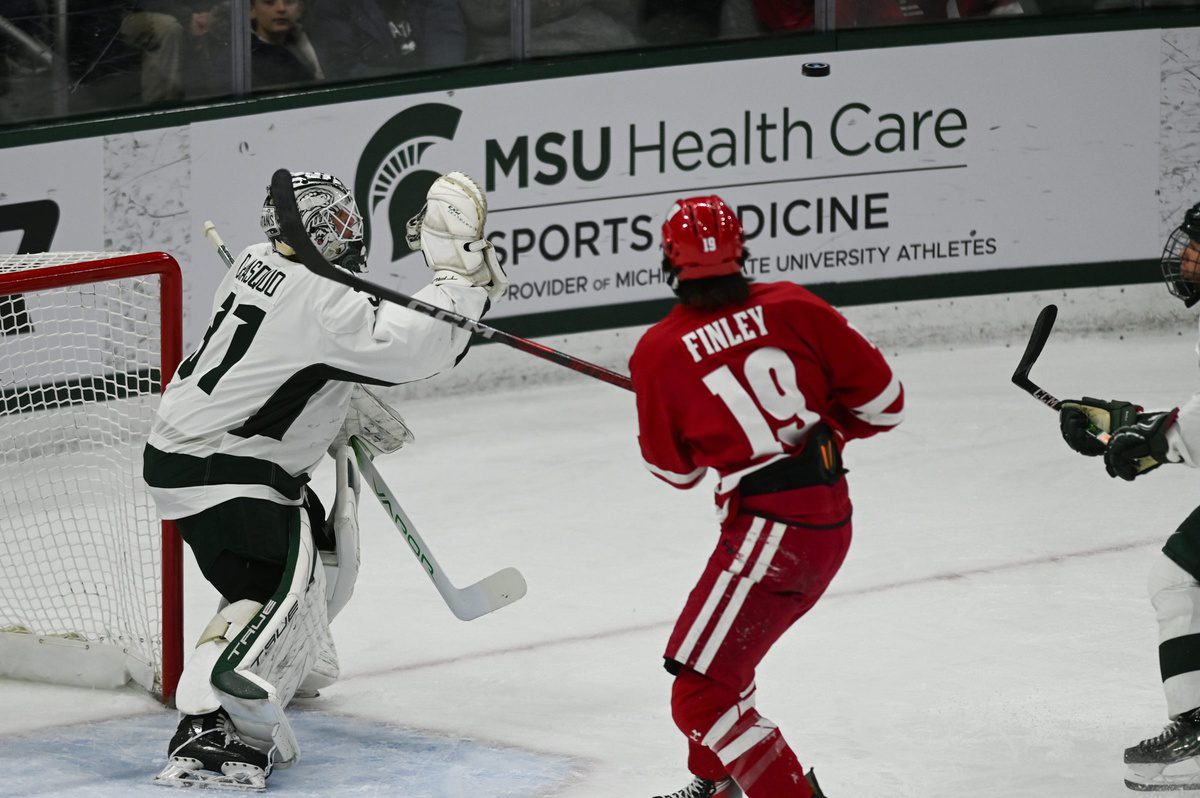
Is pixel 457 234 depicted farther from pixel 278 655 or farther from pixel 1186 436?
pixel 1186 436

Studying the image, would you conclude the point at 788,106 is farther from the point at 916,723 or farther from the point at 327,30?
the point at 916,723

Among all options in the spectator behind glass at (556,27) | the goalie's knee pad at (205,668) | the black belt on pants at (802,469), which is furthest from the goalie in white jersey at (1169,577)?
the spectator behind glass at (556,27)

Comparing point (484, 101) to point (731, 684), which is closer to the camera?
point (731, 684)

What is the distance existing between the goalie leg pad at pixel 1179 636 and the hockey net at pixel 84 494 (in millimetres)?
1923

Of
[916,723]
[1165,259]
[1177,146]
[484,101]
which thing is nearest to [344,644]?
[916,723]

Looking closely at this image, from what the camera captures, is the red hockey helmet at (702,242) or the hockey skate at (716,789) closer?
the red hockey helmet at (702,242)

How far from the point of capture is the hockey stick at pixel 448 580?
3.88m

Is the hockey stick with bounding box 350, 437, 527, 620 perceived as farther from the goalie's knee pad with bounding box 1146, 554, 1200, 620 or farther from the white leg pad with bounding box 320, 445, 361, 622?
the goalie's knee pad with bounding box 1146, 554, 1200, 620

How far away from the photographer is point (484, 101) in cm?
628

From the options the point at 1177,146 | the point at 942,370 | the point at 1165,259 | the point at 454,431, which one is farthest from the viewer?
the point at 1177,146

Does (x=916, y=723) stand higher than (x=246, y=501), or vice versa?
(x=246, y=501)

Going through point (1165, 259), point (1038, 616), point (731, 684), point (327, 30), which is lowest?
point (1038, 616)

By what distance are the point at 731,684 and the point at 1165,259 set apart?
47.5 inches

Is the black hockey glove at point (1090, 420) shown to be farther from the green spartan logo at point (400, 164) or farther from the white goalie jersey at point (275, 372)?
the green spartan logo at point (400, 164)
